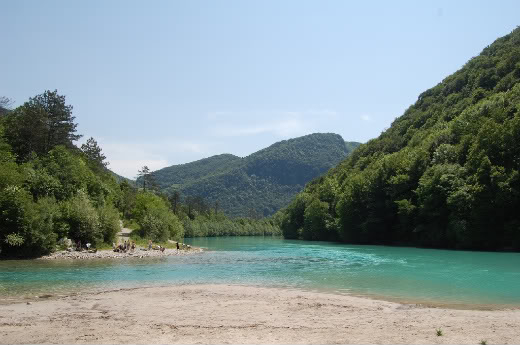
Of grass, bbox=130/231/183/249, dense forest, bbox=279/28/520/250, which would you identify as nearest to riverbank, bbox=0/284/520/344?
grass, bbox=130/231/183/249

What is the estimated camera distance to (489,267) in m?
43.4

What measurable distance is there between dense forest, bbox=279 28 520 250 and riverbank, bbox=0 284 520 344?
53889 mm

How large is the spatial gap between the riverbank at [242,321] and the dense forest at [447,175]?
5389cm

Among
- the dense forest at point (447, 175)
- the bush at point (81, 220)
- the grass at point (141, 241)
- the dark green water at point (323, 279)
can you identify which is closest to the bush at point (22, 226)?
the dark green water at point (323, 279)

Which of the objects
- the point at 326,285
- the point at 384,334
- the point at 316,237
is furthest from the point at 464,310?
the point at 316,237

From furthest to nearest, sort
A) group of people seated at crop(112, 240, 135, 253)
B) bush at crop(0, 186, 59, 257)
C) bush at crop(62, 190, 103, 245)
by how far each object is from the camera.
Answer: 1. group of people seated at crop(112, 240, 135, 253)
2. bush at crop(62, 190, 103, 245)
3. bush at crop(0, 186, 59, 257)

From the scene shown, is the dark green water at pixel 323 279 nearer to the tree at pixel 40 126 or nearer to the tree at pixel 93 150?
the tree at pixel 40 126

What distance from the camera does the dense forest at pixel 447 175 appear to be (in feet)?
227

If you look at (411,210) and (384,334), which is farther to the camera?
(411,210)

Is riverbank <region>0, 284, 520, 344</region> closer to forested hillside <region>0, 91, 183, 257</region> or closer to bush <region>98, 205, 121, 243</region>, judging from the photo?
forested hillside <region>0, 91, 183, 257</region>

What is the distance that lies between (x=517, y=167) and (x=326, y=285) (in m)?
50.6

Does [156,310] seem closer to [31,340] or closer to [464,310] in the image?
[31,340]

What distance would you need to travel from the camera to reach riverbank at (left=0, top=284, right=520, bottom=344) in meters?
15.0

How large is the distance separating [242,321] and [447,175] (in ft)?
220
